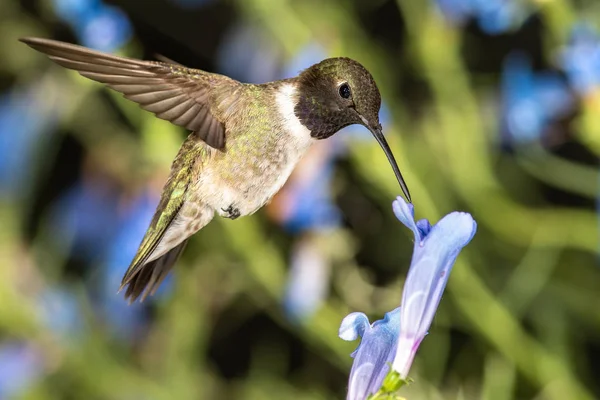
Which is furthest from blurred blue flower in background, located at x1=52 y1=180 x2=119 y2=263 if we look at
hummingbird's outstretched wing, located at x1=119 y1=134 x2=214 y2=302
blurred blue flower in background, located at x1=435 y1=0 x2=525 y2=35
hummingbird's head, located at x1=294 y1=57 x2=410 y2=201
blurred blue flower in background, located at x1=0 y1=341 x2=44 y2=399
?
hummingbird's head, located at x1=294 y1=57 x2=410 y2=201

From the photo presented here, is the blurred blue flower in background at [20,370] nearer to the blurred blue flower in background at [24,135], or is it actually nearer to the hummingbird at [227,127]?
the blurred blue flower in background at [24,135]

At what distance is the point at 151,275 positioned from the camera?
852 mm

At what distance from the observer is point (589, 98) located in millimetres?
1460

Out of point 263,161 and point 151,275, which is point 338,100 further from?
point 151,275

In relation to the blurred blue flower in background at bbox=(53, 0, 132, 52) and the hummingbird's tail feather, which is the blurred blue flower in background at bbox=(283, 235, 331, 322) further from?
the hummingbird's tail feather

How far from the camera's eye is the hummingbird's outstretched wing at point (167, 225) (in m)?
0.82

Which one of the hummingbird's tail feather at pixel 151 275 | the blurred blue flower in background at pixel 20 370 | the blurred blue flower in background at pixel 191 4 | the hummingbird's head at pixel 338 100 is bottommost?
the hummingbird's tail feather at pixel 151 275

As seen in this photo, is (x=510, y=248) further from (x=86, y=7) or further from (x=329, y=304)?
(x=86, y=7)

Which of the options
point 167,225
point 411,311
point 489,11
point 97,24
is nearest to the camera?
point 411,311

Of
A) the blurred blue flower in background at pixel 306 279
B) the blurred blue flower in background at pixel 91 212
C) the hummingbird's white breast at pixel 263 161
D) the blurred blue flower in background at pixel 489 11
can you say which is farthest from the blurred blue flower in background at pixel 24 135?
the hummingbird's white breast at pixel 263 161

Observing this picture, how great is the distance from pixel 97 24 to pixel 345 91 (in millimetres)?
876

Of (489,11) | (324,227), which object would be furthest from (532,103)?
(324,227)

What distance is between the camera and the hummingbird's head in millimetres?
703

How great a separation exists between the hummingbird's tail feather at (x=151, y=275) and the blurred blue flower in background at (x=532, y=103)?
3.33ft
